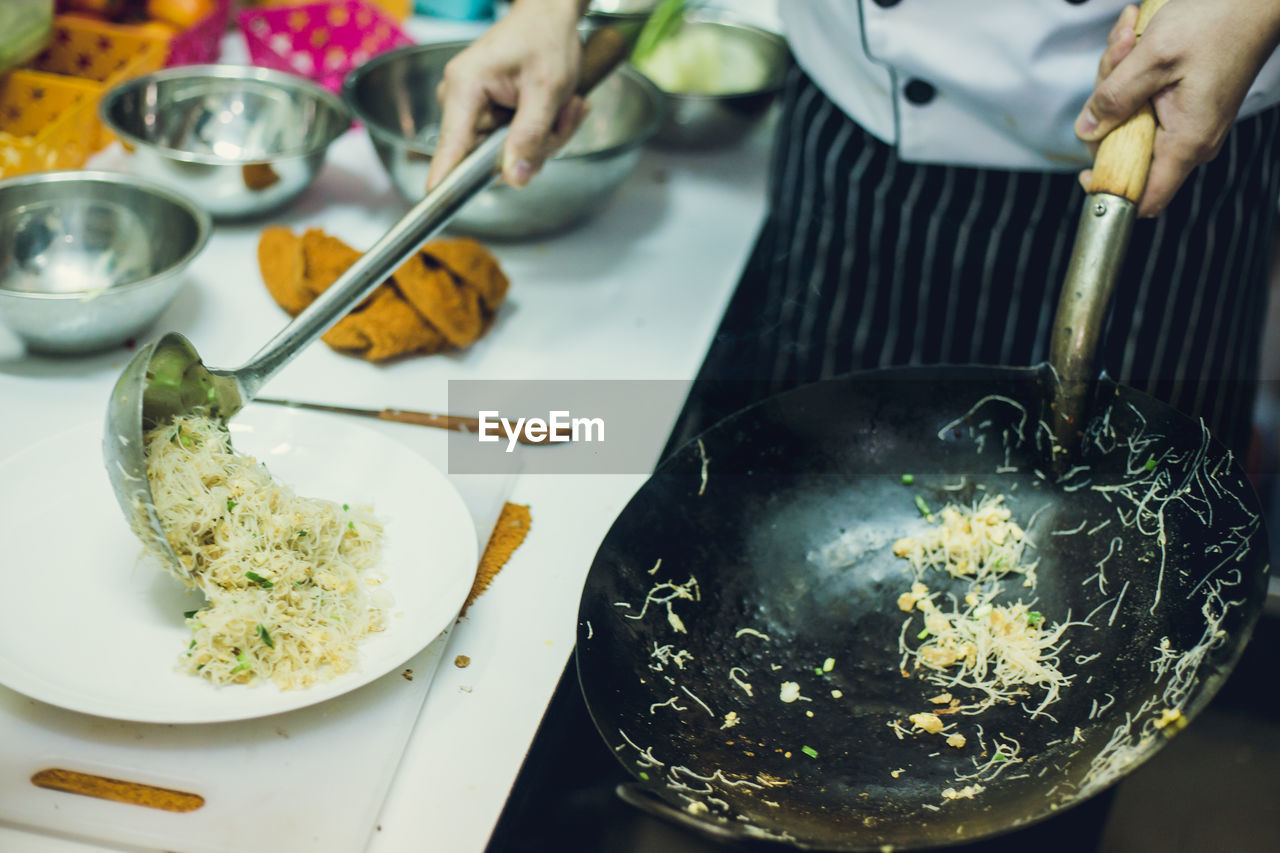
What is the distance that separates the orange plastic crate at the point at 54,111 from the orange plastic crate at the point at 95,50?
0.11 metres

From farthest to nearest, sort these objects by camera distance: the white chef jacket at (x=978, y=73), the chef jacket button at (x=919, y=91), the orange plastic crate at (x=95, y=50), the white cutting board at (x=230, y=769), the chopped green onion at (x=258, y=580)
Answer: the orange plastic crate at (x=95, y=50), the chef jacket button at (x=919, y=91), the white chef jacket at (x=978, y=73), the chopped green onion at (x=258, y=580), the white cutting board at (x=230, y=769)

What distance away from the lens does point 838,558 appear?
1129 millimetres

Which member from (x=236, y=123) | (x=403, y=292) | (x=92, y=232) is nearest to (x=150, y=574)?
(x=403, y=292)

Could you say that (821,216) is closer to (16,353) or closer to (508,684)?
(508,684)

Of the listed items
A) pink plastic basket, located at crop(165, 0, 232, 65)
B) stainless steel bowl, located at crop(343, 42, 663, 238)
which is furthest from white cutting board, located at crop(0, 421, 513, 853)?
pink plastic basket, located at crop(165, 0, 232, 65)

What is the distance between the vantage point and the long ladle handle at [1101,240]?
3.28 feet

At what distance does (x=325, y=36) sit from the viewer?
200 centimetres

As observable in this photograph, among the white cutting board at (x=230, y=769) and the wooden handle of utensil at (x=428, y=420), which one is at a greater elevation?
the wooden handle of utensil at (x=428, y=420)

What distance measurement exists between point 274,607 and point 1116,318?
1185 mm

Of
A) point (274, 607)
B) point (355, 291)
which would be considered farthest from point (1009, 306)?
point (274, 607)

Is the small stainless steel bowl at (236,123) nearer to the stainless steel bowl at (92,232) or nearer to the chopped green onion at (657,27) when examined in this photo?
the stainless steel bowl at (92,232)

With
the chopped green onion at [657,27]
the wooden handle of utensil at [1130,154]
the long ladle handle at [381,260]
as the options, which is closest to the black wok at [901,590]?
the wooden handle of utensil at [1130,154]

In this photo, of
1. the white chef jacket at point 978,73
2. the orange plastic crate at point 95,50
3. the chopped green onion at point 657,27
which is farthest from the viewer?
the chopped green onion at point 657,27

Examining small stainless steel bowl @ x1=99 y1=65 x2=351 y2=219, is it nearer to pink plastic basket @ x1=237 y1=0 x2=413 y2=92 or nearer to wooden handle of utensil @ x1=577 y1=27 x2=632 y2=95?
pink plastic basket @ x1=237 y1=0 x2=413 y2=92
